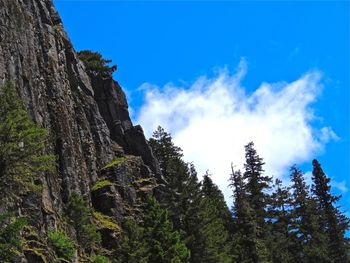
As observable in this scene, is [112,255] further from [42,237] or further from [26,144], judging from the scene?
[26,144]

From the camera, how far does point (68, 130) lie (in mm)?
42656

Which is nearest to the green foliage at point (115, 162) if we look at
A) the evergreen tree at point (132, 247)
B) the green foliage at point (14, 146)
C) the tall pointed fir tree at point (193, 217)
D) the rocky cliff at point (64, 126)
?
the rocky cliff at point (64, 126)

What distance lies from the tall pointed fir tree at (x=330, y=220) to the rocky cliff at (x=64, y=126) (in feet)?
78.2

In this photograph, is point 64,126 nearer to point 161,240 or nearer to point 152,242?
point 152,242

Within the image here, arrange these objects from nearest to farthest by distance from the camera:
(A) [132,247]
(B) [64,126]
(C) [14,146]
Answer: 1. (C) [14,146]
2. (A) [132,247]
3. (B) [64,126]

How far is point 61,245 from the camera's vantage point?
30.0m

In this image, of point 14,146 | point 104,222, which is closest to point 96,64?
point 104,222

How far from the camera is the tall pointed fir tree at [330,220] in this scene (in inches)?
2331

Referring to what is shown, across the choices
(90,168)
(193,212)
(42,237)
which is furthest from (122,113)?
(42,237)

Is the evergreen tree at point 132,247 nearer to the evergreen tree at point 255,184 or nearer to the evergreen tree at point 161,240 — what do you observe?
the evergreen tree at point 161,240

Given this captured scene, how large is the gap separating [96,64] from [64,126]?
A: 2509 centimetres

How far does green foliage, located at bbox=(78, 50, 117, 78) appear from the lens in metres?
65.5

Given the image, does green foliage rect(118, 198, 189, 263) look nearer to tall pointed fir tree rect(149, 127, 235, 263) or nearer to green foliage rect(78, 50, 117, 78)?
tall pointed fir tree rect(149, 127, 235, 263)

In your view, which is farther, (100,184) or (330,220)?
(330,220)
